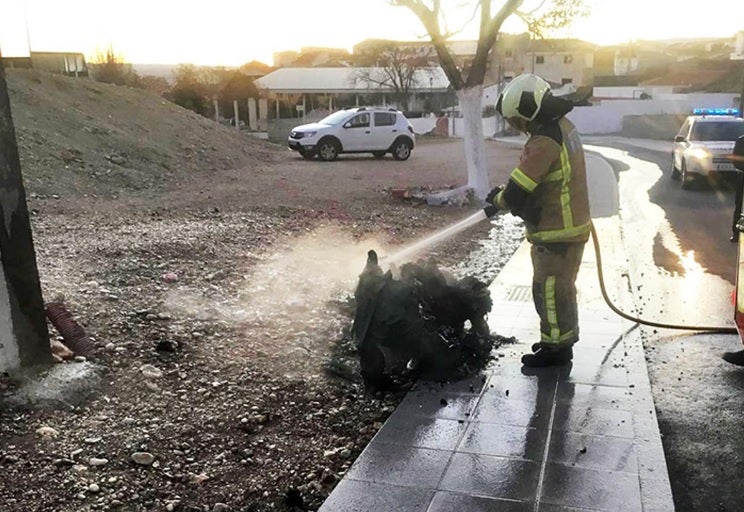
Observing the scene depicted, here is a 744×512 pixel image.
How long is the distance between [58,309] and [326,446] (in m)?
2.27

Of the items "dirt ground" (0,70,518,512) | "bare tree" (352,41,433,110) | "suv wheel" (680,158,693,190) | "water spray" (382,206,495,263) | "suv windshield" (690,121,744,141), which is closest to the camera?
"dirt ground" (0,70,518,512)

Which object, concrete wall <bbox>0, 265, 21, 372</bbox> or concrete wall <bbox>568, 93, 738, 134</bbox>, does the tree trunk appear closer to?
concrete wall <bbox>0, 265, 21, 372</bbox>

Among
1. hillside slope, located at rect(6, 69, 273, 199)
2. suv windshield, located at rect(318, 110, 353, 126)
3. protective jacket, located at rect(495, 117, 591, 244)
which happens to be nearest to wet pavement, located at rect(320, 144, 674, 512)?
protective jacket, located at rect(495, 117, 591, 244)

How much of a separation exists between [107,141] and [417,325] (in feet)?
48.4

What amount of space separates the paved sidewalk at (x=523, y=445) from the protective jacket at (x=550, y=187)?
959mm

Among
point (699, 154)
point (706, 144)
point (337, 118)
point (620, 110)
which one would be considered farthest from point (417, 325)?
point (620, 110)

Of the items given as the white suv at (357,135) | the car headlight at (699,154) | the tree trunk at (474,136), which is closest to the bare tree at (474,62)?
the tree trunk at (474,136)

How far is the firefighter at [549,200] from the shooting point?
4.24 meters

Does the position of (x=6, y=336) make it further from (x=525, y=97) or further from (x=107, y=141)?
(x=107, y=141)

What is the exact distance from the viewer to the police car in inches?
581

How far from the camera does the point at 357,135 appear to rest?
75.4 feet

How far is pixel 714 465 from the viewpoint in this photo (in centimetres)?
345

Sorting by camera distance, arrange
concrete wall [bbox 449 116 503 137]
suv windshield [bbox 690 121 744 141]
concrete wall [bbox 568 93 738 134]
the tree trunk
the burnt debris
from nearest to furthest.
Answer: the burnt debris → the tree trunk → suv windshield [bbox 690 121 744 141] → concrete wall [bbox 449 116 503 137] → concrete wall [bbox 568 93 738 134]

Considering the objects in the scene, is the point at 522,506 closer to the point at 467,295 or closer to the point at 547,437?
the point at 547,437
